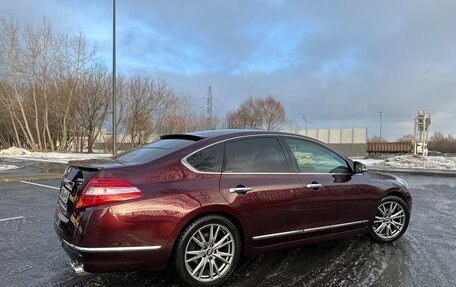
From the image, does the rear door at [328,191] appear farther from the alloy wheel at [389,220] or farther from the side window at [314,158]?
the alloy wheel at [389,220]

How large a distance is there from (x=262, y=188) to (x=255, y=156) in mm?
424

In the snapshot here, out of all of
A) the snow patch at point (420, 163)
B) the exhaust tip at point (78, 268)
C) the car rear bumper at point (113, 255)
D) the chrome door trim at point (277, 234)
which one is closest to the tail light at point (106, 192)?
the car rear bumper at point (113, 255)

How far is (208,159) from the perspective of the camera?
4.29 meters

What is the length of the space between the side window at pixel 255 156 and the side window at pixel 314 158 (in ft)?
0.82

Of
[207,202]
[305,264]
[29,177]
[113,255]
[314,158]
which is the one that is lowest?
[29,177]

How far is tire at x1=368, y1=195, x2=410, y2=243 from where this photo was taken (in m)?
5.54

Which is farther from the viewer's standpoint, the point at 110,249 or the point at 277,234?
the point at 277,234

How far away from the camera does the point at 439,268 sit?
4.66 m

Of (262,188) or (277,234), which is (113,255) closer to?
(262,188)

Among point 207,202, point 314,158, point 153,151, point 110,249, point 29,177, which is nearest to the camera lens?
point 110,249

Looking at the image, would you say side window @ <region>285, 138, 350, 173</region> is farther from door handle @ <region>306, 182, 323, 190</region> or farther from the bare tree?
the bare tree

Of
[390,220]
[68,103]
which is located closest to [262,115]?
[68,103]

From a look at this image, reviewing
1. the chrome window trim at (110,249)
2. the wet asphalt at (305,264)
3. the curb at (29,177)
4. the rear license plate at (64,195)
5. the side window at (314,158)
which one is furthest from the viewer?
the curb at (29,177)

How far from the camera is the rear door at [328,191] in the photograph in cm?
472
